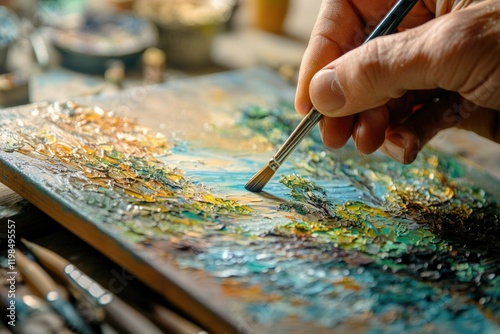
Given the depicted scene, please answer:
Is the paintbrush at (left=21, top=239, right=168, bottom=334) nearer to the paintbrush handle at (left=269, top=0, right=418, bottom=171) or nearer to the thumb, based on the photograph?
the paintbrush handle at (left=269, top=0, right=418, bottom=171)

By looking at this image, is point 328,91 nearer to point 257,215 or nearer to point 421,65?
point 421,65

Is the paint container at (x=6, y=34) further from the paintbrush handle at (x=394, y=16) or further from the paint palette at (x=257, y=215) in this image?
the paintbrush handle at (x=394, y=16)

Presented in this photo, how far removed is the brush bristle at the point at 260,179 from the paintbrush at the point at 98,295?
48cm

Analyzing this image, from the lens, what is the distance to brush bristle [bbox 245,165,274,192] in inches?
58.7

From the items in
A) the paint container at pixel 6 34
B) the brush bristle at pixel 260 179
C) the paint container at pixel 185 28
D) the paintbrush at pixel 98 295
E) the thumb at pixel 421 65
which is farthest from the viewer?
the paint container at pixel 185 28

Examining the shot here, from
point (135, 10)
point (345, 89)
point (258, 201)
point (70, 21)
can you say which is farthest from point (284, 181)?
point (135, 10)

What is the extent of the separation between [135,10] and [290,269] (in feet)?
8.86

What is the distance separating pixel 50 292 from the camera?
1114 mm

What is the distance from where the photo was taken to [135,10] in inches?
138

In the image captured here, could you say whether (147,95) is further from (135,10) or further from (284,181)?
(135,10)

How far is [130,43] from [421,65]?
1.95 metres

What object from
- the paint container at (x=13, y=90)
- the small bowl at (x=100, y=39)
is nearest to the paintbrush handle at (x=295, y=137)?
the paint container at (x=13, y=90)

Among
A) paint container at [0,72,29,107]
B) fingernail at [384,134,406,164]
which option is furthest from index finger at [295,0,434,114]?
paint container at [0,72,29,107]

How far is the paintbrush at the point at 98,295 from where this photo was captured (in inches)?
41.6
